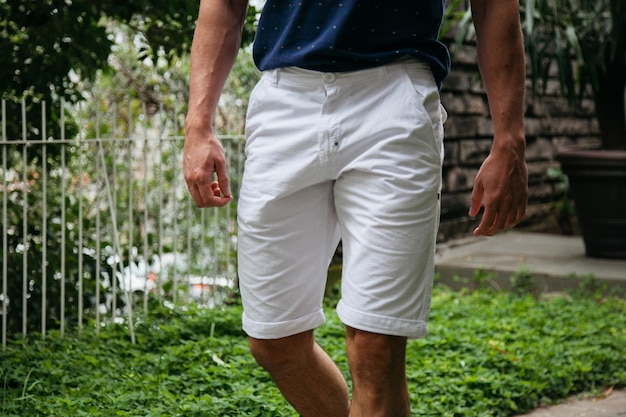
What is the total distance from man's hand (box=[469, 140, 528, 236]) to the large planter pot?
15.5ft

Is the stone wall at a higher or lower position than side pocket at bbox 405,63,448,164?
lower

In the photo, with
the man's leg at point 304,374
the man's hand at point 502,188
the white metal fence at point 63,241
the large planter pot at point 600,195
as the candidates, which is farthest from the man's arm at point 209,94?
the large planter pot at point 600,195

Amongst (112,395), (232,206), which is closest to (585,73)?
(232,206)

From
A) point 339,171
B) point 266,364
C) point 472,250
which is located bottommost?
point 472,250

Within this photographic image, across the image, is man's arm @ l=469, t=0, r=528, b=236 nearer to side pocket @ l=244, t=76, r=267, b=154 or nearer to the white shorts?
the white shorts

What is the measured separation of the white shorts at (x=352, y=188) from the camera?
216cm

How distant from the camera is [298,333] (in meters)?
2.44

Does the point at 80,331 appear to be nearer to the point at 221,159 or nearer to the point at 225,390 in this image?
the point at 225,390

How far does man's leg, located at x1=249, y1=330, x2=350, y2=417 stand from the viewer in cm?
247

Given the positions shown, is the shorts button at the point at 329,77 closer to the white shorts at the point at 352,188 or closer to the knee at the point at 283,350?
the white shorts at the point at 352,188

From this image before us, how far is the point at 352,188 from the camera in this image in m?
2.23

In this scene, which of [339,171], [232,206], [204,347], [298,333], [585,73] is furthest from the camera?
[585,73]

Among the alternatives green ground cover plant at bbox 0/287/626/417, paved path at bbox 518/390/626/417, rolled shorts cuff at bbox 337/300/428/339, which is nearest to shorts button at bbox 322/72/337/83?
rolled shorts cuff at bbox 337/300/428/339

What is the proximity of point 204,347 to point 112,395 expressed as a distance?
2.70 feet
